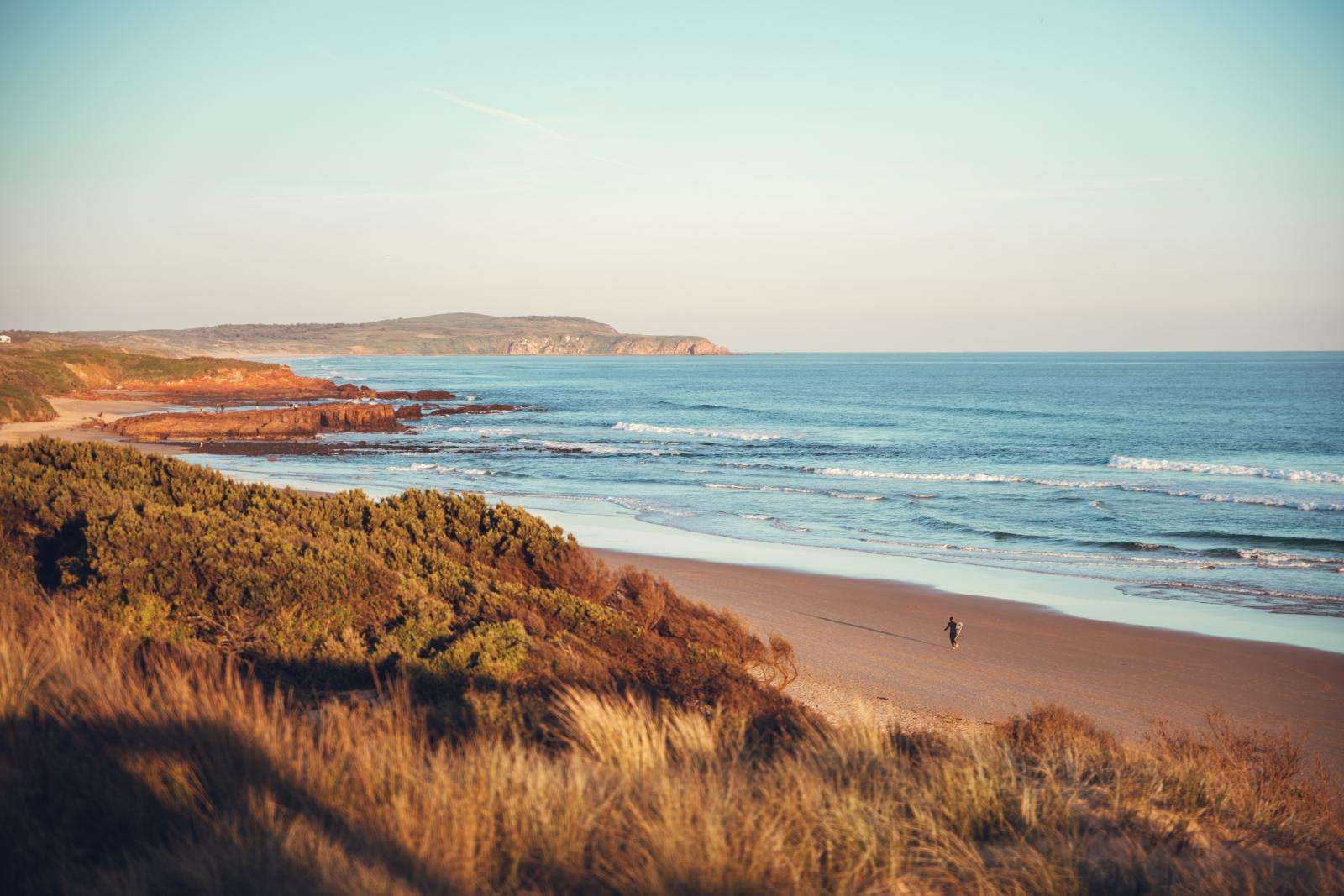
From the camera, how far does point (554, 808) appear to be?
3.72m

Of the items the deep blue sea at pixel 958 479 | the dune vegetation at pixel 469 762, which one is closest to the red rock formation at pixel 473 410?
the deep blue sea at pixel 958 479

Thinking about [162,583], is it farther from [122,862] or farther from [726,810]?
[726,810]

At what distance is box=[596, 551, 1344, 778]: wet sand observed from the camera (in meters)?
9.25

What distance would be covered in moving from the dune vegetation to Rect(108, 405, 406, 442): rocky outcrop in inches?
1258

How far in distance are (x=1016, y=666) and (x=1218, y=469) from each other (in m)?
26.1

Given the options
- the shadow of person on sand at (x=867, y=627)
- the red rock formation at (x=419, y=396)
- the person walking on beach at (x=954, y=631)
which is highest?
the red rock formation at (x=419, y=396)

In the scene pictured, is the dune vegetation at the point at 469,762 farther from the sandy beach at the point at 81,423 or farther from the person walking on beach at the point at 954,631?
the sandy beach at the point at 81,423

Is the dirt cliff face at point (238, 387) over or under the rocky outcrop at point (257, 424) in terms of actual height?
over

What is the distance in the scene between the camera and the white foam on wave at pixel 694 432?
44562 millimetres

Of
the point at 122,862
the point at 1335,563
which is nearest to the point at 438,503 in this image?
the point at 122,862

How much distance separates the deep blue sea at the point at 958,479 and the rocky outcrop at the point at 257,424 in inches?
116

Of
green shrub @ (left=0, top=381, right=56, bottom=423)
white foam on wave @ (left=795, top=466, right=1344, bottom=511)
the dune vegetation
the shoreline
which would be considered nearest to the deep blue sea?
white foam on wave @ (left=795, top=466, right=1344, bottom=511)

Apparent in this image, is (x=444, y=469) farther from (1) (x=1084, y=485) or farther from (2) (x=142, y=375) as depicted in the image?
(2) (x=142, y=375)

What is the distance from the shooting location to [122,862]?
342cm
